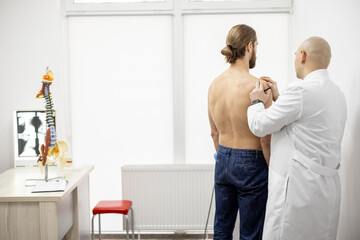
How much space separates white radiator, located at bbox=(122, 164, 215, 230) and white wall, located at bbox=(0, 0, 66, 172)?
0.87 meters

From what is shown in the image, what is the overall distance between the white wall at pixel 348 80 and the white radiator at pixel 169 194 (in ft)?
3.73

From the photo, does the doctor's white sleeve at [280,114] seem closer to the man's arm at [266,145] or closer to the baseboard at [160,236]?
the man's arm at [266,145]

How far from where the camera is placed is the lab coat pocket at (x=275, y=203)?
149 cm

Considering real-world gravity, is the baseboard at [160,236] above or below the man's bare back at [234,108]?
below

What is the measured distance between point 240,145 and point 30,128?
1.62 meters

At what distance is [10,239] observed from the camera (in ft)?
6.15

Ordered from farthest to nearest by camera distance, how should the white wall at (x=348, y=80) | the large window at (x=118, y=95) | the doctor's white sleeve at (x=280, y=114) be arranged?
the large window at (x=118, y=95) < the white wall at (x=348, y=80) < the doctor's white sleeve at (x=280, y=114)

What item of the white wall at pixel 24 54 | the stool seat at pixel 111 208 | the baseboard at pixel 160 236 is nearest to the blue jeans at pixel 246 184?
the stool seat at pixel 111 208

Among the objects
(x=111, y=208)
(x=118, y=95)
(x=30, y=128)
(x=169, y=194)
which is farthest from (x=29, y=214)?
(x=118, y=95)

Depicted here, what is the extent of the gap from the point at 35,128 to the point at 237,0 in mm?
1956

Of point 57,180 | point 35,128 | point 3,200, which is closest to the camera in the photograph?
point 3,200

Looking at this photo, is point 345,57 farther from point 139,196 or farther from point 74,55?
point 74,55

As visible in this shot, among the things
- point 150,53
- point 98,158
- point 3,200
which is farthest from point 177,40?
point 3,200

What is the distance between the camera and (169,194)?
111 inches
